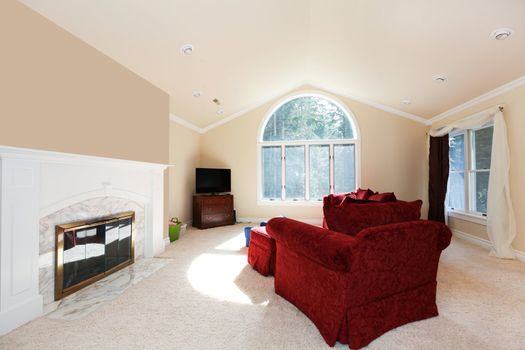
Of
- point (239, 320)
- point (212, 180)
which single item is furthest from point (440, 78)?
point (212, 180)

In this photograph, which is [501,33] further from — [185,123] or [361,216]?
[185,123]

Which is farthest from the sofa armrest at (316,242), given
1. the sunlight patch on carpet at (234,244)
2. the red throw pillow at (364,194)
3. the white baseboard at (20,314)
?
the red throw pillow at (364,194)

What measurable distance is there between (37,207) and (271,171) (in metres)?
4.28

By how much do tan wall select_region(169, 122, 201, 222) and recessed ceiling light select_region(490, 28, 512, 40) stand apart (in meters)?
4.46

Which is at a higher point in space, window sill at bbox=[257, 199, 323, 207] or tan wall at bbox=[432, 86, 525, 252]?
tan wall at bbox=[432, 86, 525, 252]

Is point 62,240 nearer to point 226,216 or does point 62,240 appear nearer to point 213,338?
point 213,338

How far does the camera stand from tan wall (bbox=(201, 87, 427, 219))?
5176 mm

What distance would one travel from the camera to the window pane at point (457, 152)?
13.8 ft

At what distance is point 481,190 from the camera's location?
12.6 feet

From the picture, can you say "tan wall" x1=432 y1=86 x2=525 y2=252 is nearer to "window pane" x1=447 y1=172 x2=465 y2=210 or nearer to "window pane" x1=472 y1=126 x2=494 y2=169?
"window pane" x1=472 y1=126 x2=494 y2=169

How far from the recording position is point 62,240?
2039mm

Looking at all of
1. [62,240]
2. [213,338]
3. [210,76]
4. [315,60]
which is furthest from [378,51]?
[62,240]

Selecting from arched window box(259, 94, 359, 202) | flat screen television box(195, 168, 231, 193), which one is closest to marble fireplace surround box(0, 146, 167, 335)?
flat screen television box(195, 168, 231, 193)

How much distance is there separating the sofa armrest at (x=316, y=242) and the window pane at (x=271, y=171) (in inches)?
143
